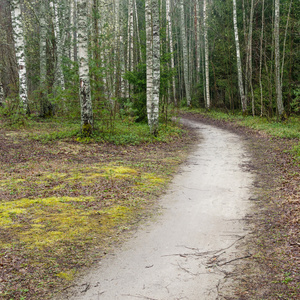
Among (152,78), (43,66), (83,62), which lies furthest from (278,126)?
(43,66)

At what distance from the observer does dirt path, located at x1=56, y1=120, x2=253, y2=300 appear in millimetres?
3588

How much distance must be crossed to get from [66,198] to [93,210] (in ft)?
2.97

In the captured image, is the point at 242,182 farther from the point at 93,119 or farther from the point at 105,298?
the point at 93,119

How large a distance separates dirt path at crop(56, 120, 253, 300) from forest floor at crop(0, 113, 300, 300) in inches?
9.8

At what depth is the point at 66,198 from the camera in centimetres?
668

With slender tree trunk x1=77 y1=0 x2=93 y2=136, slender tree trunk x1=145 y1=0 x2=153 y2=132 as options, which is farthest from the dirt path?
slender tree trunk x1=145 y1=0 x2=153 y2=132

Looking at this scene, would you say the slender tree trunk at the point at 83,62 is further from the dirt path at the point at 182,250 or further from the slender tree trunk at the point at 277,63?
the slender tree trunk at the point at 277,63

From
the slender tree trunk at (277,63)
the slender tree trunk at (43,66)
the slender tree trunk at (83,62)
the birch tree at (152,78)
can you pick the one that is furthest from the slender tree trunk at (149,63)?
the slender tree trunk at (277,63)

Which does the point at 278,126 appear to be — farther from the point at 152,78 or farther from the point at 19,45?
the point at 19,45

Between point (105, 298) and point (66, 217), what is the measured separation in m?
2.53

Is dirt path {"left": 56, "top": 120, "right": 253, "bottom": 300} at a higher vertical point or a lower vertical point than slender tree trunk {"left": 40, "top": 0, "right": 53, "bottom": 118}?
lower

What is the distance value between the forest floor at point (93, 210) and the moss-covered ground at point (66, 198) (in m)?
0.02

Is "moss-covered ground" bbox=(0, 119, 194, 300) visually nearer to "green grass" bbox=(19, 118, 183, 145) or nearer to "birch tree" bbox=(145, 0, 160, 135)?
"green grass" bbox=(19, 118, 183, 145)

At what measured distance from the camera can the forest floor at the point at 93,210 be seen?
3.82 meters
